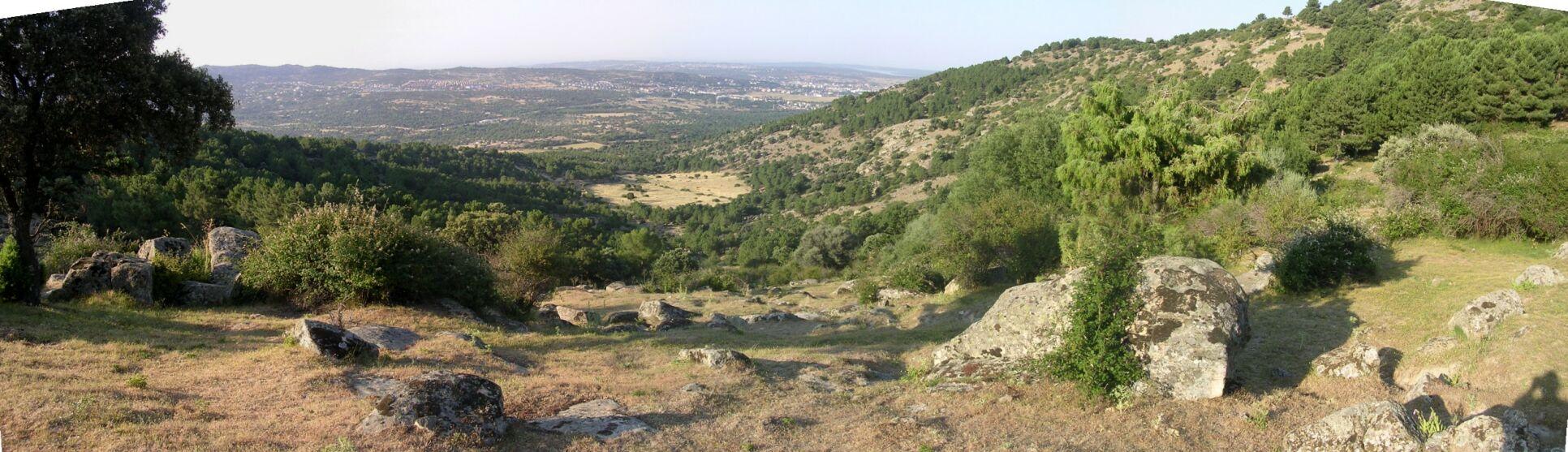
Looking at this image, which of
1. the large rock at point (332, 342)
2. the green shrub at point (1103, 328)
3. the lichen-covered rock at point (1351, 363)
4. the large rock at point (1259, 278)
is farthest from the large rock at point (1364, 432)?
the large rock at point (332, 342)

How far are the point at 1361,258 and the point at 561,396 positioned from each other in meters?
16.3

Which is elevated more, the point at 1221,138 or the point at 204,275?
the point at 1221,138

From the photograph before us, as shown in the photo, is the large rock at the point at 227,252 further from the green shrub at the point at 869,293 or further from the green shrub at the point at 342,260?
the green shrub at the point at 869,293

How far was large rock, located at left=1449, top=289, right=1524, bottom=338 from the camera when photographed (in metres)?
10.1

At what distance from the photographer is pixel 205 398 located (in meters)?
7.95

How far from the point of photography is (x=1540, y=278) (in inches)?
467

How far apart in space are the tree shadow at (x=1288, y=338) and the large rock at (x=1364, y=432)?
2.61 meters

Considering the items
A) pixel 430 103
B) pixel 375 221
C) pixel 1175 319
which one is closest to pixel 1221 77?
pixel 1175 319

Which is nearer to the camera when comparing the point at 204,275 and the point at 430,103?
the point at 204,275

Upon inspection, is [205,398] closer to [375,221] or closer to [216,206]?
[375,221]

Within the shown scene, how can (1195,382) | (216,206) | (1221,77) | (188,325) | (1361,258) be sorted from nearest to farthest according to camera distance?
(1195,382) → (188,325) → (1361,258) → (216,206) → (1221,77)

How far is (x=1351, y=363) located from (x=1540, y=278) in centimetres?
496

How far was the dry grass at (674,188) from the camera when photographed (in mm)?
84250

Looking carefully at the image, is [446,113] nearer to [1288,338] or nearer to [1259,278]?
[1259,278]
